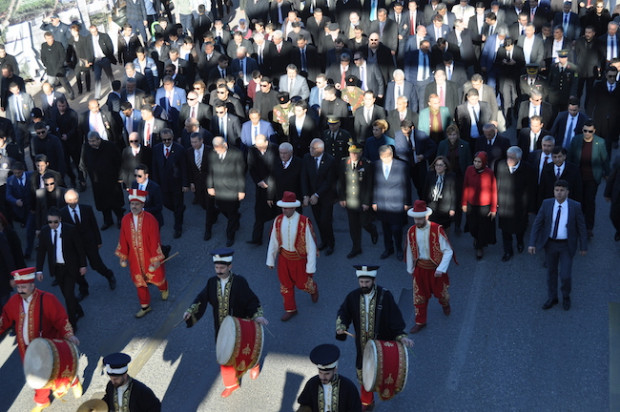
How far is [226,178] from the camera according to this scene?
13.3m

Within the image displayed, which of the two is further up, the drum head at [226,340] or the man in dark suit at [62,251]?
the man in dark suit at [62,251]

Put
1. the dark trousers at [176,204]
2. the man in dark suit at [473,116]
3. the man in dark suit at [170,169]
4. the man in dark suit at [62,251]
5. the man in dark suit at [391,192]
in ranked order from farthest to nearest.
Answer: the man in dark suit at [473,116] < the dark trousers at [176,204] < the man in dark suit at [170,169] < the man in dark suit at [391,192] < the man in dark suit at [62,251]

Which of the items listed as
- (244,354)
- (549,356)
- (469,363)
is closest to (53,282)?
(244,354)

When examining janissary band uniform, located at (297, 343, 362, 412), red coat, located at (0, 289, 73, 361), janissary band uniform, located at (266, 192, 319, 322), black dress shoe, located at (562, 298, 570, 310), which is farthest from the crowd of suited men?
janissary band uniform, located at (297, 343, 362, 412)

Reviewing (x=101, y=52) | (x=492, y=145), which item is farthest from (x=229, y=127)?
(x=101, y=52)

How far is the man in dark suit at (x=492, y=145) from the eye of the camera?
41.8 ft

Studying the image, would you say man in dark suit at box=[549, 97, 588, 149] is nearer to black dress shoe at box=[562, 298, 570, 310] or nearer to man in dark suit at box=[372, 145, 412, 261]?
man in dark suit at box=[372, 145, 412, 261]

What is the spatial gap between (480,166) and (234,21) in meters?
14.4

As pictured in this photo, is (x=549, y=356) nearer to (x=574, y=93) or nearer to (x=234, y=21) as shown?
(x=574, y=93)

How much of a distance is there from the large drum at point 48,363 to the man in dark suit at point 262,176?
4.76 metres

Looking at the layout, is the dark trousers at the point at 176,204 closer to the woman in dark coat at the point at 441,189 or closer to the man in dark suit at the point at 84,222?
the man in dark suit at the point at 84,222

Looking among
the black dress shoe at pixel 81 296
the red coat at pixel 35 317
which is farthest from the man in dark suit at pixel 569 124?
the red coat at pixel 35 317

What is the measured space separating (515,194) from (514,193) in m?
0.02

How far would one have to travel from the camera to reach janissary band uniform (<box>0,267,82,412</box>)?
9547 mm
